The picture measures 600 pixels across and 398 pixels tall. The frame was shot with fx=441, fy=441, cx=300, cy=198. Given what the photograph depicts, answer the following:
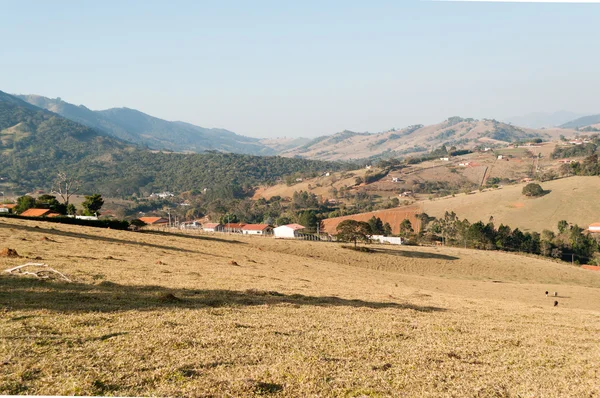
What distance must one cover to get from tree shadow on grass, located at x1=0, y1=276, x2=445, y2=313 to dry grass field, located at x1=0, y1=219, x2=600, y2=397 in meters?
0.08

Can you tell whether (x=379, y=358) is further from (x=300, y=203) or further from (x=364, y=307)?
(x=300, y=203)

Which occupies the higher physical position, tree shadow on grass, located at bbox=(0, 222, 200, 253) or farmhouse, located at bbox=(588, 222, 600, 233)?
farmhouse, located at bbox=(588, 222, 600, 233)

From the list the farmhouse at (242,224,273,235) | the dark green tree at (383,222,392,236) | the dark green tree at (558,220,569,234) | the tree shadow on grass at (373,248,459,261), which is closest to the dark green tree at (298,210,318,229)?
the farmhouse at (242,224,273,235)

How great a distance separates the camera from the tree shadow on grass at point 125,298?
16.0m

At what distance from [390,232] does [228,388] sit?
122212 mm

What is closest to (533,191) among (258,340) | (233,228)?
(233,228)

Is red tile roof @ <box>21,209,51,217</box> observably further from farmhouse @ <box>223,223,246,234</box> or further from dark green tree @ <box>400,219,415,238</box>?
dark green tree @ <box>400,219,415,238</box>

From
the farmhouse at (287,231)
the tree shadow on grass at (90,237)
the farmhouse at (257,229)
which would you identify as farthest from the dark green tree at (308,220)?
the tree shadow on grass at (90,237)

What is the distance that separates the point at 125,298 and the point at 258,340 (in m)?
7.70

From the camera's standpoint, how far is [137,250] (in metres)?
38.7

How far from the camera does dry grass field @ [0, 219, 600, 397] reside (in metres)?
10.1

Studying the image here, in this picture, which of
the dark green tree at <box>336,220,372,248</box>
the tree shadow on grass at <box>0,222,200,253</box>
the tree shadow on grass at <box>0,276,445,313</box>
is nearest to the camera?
the tree shadow on grass at <box>0,276,445,313</box>

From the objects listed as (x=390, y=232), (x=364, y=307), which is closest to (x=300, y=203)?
(x=390, y=232)

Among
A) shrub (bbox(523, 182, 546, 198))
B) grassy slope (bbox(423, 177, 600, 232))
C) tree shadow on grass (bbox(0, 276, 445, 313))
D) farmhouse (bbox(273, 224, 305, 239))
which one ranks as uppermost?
shrub (bbox(523, 182, 546, 198))
